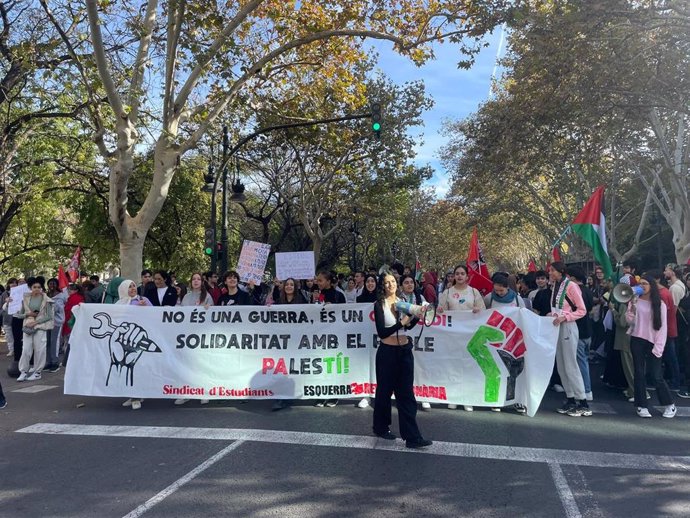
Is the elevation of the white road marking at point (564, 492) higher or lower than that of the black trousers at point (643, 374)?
lower

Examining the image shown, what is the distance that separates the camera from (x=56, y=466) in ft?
16.3

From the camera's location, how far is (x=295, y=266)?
393 inches

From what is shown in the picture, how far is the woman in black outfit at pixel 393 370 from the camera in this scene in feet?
18.1

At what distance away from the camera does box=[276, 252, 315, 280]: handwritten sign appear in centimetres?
993

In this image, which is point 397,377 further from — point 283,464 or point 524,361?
point 524,361

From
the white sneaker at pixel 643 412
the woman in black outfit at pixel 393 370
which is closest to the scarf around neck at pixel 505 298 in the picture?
the white sneaker at pixel 643 412

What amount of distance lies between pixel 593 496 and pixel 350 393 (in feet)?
10.9

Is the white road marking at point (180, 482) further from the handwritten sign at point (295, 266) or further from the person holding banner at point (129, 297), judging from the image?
the handwritten sign at point (295, 266)

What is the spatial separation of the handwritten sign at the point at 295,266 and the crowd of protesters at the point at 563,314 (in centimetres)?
44

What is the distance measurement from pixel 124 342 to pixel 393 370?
3.79 metres

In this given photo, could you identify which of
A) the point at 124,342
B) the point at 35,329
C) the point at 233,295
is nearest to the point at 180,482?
the point at 124,342

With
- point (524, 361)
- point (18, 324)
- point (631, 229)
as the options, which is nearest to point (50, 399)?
point (18, 324)

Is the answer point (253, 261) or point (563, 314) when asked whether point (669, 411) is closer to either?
point (563, 314)

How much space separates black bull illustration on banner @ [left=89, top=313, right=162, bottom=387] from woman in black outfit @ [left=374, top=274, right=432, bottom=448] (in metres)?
3.22
